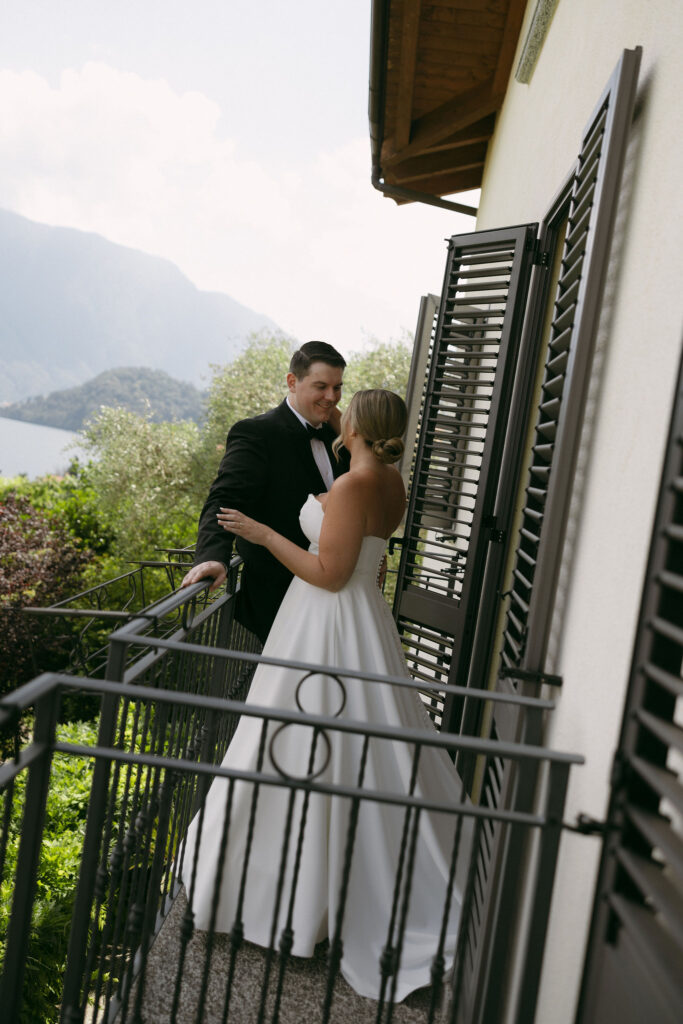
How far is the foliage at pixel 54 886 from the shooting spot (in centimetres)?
451

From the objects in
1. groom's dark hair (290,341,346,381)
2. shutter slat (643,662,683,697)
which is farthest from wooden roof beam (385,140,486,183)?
shutter slat (643,662,683,697)

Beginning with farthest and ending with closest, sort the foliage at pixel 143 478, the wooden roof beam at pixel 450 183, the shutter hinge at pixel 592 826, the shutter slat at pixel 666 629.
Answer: the foliage at pixel 143 478 < the wooden roof beam at pixel 450 183 < the shutter hinge at pixel 592 826 < the shutter slat at pixel 666 629

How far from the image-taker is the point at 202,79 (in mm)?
128875

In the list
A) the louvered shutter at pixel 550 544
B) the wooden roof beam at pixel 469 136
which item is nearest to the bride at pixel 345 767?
the louvered shutter at pixel 550 544

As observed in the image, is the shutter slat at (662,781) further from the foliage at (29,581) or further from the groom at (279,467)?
the foliage at (29,581)

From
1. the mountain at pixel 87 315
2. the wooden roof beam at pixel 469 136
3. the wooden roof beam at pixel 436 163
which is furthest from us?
the mountain at pixel 87 315

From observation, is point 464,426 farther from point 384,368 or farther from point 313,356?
point 384,368

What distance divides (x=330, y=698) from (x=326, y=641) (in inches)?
8.2

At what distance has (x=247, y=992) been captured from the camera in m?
2.18

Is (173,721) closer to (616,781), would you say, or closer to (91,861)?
(91,861)

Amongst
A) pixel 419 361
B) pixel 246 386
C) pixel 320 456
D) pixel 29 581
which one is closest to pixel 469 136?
pixel 419 361

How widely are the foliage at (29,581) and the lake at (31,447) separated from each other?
181ft

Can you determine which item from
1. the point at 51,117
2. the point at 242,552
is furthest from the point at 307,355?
the point at 51,117

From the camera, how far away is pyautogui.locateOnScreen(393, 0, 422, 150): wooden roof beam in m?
5.05
